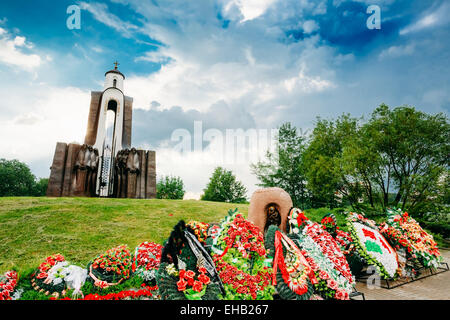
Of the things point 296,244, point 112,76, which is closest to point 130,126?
point 112,76

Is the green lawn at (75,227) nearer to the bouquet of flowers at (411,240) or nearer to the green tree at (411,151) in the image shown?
the bouquet of flowers at (411,240)

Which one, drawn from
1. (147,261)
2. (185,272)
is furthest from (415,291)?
(147,261)

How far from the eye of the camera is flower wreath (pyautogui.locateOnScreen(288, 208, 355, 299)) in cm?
315

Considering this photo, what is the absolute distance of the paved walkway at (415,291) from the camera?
3975 mm

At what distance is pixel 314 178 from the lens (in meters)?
16.6

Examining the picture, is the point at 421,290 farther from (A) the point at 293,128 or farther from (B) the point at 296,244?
(A) the point at 293,128

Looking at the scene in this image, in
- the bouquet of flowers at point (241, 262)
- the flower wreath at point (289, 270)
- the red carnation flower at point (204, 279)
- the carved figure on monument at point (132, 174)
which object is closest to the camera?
the red carnation flower at point (204, 279)

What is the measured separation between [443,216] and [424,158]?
3005mm

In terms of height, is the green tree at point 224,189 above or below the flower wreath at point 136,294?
above

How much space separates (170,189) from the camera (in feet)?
121

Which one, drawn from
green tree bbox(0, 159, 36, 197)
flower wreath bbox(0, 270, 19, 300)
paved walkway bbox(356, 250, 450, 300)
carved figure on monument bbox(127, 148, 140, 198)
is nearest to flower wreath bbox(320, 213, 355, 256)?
paved walkway bbox(356, 250, 450, 300)

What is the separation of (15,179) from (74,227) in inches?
1454

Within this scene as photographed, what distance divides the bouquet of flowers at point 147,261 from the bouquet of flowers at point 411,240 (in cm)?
511

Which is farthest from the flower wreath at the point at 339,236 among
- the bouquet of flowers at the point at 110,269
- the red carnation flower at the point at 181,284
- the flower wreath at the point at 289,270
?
the bouquet of flowers at the point at 110,269
